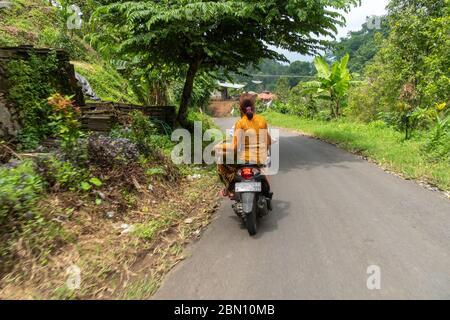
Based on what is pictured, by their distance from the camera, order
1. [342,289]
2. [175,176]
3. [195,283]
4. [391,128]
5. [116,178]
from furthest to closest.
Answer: [391,128] < [175,176] < [116,178] < [195,283] < [342,289]

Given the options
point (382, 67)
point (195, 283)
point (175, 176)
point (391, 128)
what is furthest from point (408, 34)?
point (195, 283)

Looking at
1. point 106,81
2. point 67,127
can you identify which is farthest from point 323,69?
point 67,127

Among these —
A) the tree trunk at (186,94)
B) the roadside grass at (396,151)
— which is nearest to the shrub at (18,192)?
the tree trunk at (186,94)

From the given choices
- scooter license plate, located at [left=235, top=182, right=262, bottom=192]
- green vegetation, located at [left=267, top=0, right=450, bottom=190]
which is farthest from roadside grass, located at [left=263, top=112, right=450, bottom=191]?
scooter license plate, located at [left=235, top=182, right=262, bottom=192]

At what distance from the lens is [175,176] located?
299 inches

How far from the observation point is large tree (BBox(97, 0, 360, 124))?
8039 mm

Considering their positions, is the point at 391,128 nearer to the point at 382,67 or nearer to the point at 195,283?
the point at 382,67

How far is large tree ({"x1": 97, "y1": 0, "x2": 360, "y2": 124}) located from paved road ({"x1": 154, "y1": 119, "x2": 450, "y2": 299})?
4270mm

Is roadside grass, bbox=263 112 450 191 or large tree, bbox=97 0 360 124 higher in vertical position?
large tree, bbox=97 0 360 124

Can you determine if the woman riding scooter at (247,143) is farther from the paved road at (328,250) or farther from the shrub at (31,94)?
the shrub at (31,94)

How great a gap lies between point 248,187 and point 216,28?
5867 millimetres

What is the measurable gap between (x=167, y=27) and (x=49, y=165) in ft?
15.2

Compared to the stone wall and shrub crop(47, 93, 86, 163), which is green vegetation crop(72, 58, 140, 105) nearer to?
the stone wall

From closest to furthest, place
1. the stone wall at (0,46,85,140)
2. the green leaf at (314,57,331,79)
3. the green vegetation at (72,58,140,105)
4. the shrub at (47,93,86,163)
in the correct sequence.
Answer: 1. the shrub at (47,93,86,163)
2. the stone wall at (0,46,85,140)
3. the green vegetation at (72,58,140,105)
4. the green leaf at (314,57,331,79)
